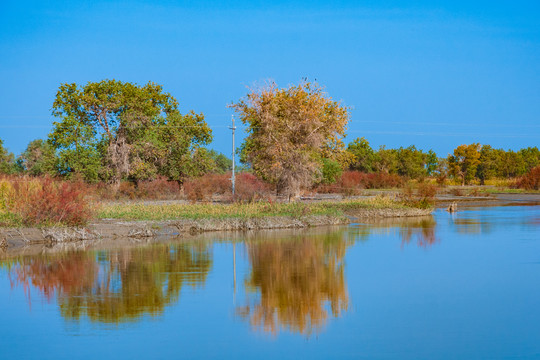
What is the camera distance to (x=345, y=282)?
13609 mm

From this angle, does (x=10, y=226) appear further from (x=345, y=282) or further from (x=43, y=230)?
(x=345, y=282)

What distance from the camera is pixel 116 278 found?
551 inches

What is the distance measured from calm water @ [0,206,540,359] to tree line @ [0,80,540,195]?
14977mm

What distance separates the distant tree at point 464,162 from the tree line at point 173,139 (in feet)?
95.9

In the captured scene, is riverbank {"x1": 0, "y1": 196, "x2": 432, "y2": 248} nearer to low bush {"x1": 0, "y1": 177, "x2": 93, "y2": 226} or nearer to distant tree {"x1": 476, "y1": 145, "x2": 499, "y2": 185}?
low bush {"x1": 0, "y1": 177, "x2": 93, "y2": 226}

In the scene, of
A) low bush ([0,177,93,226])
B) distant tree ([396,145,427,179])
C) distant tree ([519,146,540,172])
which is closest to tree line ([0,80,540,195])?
low bush ([0,177,93,226])

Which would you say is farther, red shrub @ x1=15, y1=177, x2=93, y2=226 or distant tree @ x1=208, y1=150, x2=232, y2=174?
distant tree @ x1=208, y1=150, x2=232, y2=174

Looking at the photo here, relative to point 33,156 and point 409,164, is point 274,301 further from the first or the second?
point 409,164

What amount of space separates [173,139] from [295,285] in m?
34.4

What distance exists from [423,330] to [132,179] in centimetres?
3946

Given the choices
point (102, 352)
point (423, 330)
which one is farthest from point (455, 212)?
point (102, 352)

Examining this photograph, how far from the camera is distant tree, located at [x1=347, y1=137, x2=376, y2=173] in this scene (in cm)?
7494

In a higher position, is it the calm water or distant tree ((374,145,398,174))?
distant tree ((374,145,398,174))

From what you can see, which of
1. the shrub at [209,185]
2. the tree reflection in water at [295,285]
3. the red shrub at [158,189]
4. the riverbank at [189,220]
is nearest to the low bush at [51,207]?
the riverbank at [189,220]
